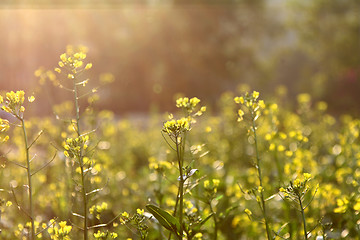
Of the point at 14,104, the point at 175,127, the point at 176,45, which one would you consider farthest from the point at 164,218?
the point at 176,45

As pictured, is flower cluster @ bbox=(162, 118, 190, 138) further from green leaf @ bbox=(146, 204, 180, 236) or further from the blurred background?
the blurred background

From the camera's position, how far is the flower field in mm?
2268

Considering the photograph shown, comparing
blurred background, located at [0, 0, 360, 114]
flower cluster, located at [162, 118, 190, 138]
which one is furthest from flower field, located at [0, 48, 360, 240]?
blurred background, located at [0, 0, 360, 114]

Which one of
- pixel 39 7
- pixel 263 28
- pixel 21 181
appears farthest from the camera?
pixel 263 28

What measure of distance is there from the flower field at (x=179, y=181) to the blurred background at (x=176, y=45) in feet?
37.8

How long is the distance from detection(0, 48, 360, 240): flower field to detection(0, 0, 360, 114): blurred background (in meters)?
11.5

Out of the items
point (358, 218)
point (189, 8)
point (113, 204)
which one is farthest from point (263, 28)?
point (358, 218)

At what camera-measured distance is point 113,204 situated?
17.1 feet

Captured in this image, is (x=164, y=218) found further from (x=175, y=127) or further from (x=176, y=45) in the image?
(x=176, y=45)

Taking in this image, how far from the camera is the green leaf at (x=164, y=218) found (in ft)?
7.27

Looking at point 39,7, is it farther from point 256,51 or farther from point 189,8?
point 256,51

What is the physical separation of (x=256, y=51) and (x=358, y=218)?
785 inches

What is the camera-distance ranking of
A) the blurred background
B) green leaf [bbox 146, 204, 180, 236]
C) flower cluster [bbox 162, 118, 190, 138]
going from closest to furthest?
flower cluster [bbox 162, 118, 190, 138], green leaf [bbox 146, 204, 180, 236], the blurred background

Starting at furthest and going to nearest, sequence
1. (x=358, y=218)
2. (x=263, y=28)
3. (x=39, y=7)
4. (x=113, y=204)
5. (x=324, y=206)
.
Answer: (x=263, y=28)
(x=39, y=7)
(x=113, y=204)
(x=324, y=206)
(x=358, y=218)
